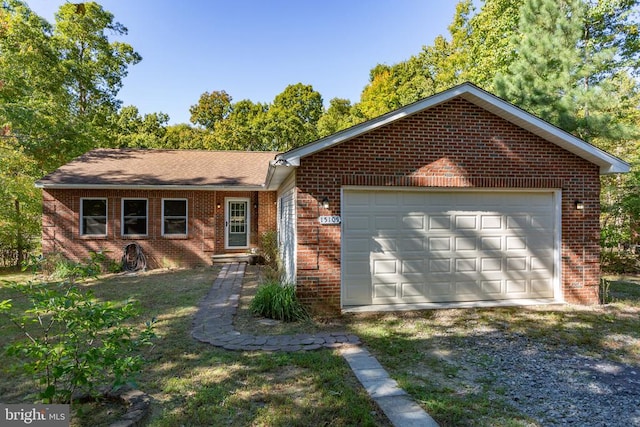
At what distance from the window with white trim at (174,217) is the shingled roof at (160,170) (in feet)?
2.49

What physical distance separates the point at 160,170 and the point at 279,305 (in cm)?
980

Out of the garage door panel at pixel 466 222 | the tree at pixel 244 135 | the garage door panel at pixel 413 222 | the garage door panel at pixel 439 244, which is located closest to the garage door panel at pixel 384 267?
the garage door panel at pixel 413 222

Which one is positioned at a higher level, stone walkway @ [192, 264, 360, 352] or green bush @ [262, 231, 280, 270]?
green bush @ [262, 231, 280, 270]

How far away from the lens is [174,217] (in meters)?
12.9

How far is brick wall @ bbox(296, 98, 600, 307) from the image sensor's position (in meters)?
6.63

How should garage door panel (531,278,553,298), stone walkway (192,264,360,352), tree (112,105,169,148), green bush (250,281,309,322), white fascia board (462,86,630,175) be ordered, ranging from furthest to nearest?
tree (112,105,169,148)
garage door panel (531,278,553,298)
white fascia board (462,86,630,175)
green bush (250,281,309,322)
stone walkway (192,264,360,352)

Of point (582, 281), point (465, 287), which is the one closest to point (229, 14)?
point (465, 287)

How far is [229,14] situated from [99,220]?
8434 mm

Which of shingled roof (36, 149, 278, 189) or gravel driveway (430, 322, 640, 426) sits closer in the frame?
gravel driveway (430, 322, 640, 426)

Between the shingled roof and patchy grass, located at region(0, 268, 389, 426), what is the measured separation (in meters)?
7.36

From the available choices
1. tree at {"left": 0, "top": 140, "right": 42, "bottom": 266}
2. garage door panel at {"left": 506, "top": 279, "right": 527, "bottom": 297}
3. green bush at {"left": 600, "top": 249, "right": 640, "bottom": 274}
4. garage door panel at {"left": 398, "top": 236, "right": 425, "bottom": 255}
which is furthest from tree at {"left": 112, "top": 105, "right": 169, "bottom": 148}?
green bush at {"left": 600, "top": 249, "right": 640, "bottom": 274}

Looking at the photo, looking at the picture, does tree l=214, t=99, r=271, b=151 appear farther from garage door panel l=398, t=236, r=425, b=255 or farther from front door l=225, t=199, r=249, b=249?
garage door panel l=398, t=236, r=425, b=255

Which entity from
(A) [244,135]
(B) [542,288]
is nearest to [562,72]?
(B) [542,288]

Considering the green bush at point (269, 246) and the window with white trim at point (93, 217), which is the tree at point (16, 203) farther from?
the green bush at point (269, 246)
